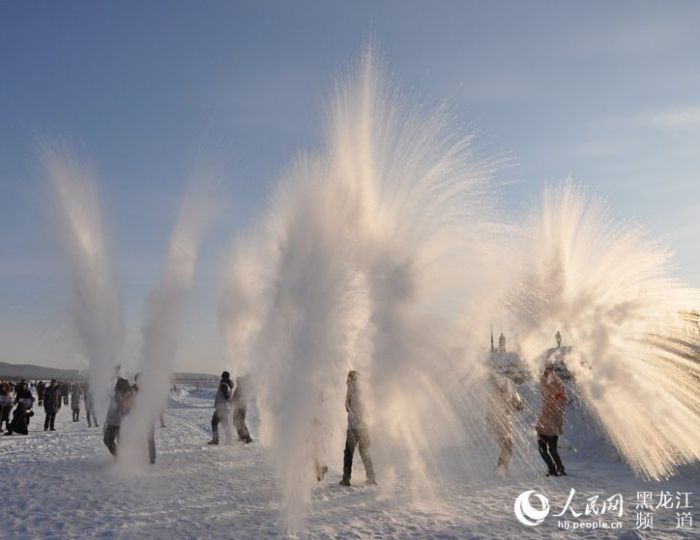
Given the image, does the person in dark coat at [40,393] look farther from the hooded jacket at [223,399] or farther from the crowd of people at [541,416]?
the crowd of people at [541,416]

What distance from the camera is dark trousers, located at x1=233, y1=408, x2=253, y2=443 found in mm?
16109

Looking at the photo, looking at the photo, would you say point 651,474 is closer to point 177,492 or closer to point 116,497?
point 177,492

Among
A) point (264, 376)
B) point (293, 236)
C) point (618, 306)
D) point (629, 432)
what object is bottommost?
point (629, 432)

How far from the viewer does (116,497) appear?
8.62 meters

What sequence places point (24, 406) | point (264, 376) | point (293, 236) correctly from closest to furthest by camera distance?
1. point (293, 236)
2. point (264, 376)
3. point (24, 406)

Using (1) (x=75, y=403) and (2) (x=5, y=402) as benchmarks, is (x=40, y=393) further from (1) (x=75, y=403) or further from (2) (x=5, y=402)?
(2) (x=5, y=402)

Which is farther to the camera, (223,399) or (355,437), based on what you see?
(223,399)

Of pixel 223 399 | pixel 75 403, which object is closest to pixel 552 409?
pixel 223 399

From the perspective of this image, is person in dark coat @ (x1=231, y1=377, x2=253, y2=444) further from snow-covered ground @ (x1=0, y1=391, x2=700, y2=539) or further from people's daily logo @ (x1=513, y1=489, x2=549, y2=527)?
people's daily logo @ (x1=513, y1=489, x2=549, y2=527)

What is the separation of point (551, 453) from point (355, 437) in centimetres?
374

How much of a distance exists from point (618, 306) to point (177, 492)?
27.9 ft

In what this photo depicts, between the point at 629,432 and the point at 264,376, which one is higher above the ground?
the point at 264,376

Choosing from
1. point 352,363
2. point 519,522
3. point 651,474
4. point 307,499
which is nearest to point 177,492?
point 307,499

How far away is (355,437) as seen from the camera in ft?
32.1
